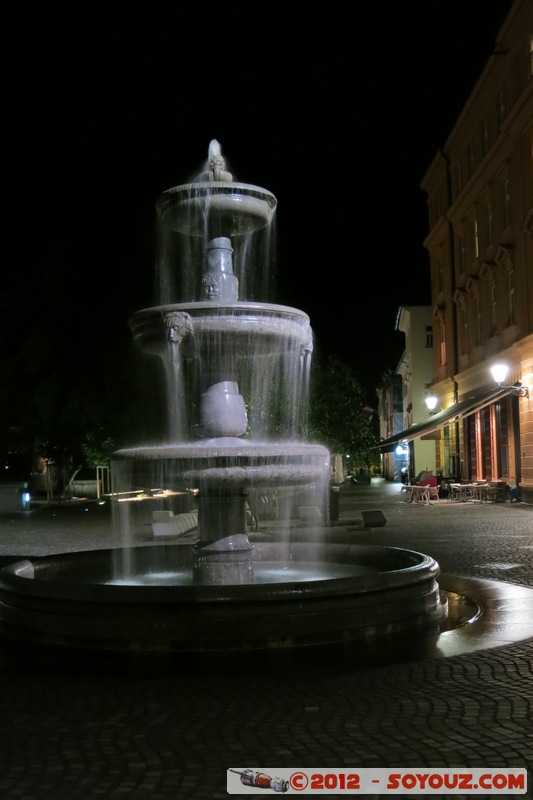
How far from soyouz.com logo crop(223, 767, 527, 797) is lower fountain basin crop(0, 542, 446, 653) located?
8.88 feet

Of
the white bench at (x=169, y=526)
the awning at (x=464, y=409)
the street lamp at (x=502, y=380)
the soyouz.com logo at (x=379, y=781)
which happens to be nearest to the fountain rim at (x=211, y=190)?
the soyouz.com logo at (x=379, y=781)

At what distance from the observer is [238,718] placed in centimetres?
519

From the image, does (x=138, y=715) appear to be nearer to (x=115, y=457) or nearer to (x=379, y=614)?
(x=379, y=614)

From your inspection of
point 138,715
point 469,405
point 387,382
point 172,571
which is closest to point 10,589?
point 138,715

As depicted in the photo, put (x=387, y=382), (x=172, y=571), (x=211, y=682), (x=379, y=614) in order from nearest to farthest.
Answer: (x=211, y=682) < (x=379, y=614) < (x=172, y=571) < (x=387, y=382)

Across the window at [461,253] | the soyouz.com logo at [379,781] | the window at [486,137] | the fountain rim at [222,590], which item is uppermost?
the window at [486,137]

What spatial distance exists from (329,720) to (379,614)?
2515mm

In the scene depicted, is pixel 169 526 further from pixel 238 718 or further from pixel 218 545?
pixel 238 718

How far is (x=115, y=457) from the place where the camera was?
8633mm

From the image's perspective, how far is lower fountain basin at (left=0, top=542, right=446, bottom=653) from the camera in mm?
6961

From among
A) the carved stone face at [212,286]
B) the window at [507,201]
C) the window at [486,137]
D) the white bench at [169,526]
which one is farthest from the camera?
the window at [486,137]

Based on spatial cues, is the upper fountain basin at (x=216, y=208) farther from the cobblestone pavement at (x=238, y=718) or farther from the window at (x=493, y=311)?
the window at (x=493, y=311)

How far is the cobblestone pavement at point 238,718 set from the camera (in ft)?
14.2

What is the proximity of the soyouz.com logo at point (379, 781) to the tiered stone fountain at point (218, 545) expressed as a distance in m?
2.77
